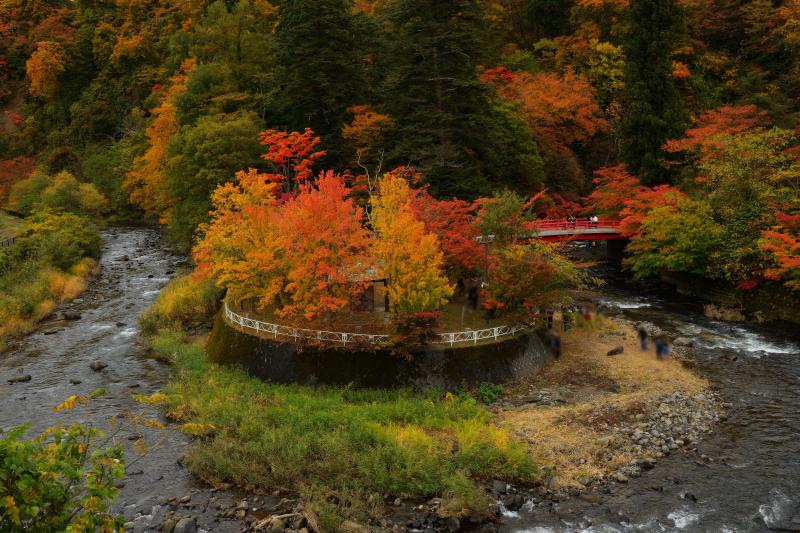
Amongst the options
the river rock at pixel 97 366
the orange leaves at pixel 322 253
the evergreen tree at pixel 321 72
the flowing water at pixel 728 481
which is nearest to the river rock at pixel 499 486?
the flowing water at pixel 728 481

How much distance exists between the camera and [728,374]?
87.9 ft

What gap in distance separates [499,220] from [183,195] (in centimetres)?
2670

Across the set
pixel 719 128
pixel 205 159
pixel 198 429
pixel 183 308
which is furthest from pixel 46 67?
pixel 719 128

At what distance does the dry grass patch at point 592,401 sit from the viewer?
783 inches

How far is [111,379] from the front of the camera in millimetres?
27703

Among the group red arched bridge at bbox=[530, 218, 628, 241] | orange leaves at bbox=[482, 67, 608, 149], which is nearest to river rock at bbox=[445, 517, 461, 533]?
red arched bridge at bbox=[530, 218, 628, 241]

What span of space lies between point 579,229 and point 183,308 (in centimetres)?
2817

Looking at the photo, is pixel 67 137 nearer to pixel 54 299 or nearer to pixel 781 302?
pixel 54 299

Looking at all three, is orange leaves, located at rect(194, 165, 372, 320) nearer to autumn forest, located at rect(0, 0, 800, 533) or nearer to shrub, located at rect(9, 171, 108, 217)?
autumn forest, located at rect(0, 0, 800, 533)

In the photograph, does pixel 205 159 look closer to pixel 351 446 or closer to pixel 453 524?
pixel 351 446

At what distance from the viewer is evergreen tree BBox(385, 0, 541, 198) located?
4072 cm

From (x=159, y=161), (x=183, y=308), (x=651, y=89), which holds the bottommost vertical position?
(x=183, y=308)

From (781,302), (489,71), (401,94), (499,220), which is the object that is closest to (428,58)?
(401,94)

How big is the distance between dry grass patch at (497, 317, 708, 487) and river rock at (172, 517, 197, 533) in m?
10.9
